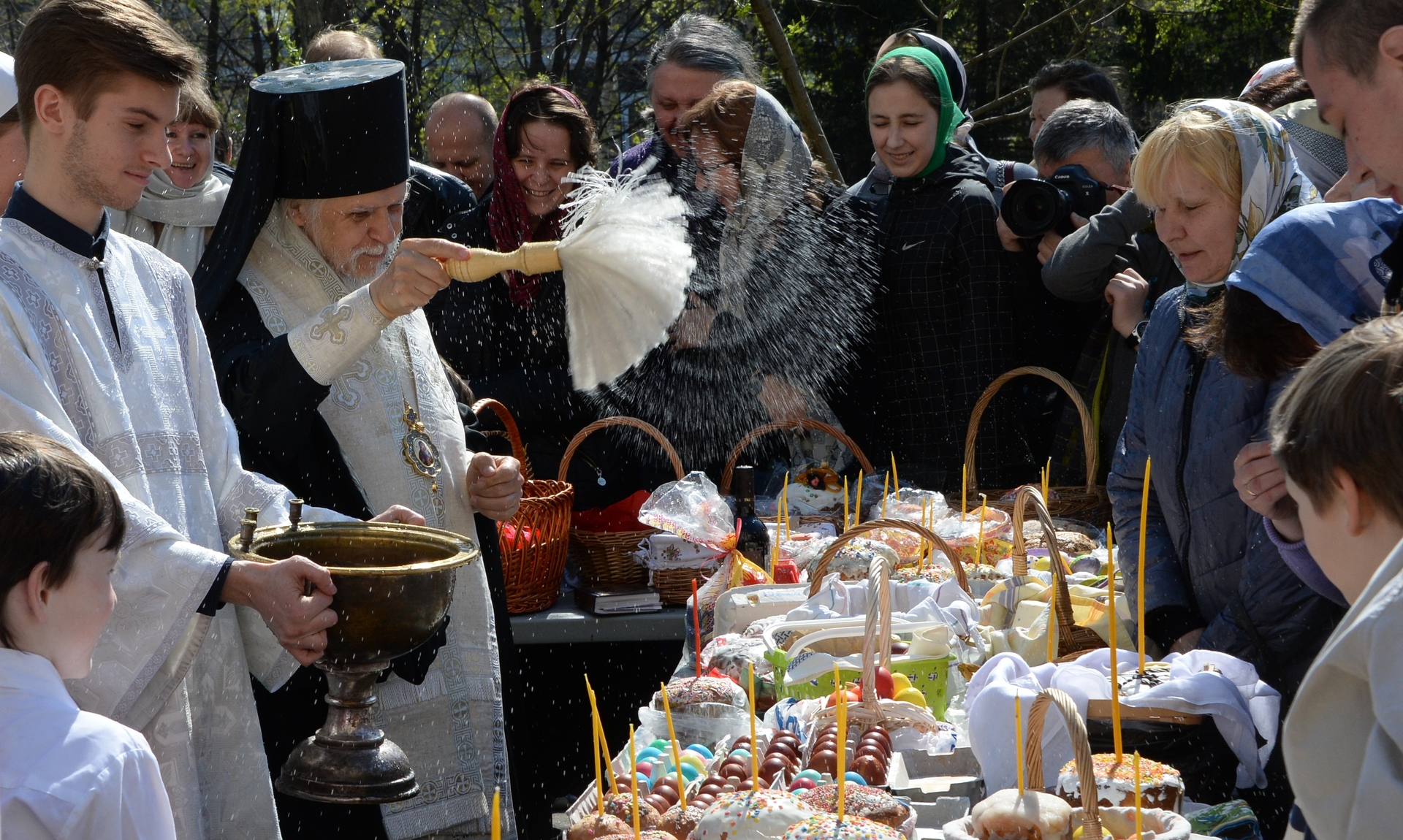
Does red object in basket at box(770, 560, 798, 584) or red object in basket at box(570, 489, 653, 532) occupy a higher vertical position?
red object in basket at box(770, 560, 798, 584)

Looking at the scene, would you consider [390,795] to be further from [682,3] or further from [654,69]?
[682,3]

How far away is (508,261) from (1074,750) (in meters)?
1.32

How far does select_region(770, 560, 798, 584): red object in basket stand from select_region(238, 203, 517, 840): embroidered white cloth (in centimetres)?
88

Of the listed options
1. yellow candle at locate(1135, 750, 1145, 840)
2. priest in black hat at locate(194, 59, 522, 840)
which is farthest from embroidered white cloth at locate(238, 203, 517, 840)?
yellow candle at locate(1135, 750, 1145, 840)

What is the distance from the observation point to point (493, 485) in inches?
120

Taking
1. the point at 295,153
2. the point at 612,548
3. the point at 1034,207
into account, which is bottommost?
the point at 612,548

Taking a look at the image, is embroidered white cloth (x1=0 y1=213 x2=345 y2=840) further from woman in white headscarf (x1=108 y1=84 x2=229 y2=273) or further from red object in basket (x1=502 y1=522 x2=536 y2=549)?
woman in white headscarf (x1=108 y1=84 x2=229 y2=273)

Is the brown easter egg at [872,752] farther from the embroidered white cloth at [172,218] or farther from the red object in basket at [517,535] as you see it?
the embroidered white cloth at [172,218]

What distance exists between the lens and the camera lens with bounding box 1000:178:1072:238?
4.46 meters

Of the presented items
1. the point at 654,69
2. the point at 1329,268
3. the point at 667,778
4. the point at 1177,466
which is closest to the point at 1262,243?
the point at 1329,268

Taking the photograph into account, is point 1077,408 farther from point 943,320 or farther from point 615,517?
point 615,517

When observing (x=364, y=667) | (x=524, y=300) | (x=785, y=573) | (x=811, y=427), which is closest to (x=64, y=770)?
(x=364, y=667)

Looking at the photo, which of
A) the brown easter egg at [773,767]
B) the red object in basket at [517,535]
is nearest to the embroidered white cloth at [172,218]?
the red object in basket at [517,535]

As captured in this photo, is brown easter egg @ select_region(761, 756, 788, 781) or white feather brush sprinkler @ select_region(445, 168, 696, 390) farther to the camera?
white feather brush sprinkler @ select_region(445, 168, 696, 390)
